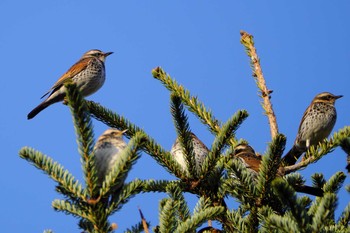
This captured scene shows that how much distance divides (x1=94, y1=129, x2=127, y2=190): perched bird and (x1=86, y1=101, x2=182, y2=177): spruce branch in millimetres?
217

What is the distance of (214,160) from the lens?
12.9 ft

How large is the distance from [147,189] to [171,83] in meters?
1.84

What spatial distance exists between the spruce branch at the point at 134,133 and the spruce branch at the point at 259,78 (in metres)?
1.58

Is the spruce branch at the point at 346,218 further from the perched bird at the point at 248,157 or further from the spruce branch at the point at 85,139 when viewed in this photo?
the perched bird at the point at 248,157

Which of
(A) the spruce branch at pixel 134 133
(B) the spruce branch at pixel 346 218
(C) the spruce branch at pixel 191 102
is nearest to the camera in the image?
(B) the spruce branch at pixel 346 218

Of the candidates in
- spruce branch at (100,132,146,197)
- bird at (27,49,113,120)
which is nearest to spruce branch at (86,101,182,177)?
spruce branch at (100,132,146,197)

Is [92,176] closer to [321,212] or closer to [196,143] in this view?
[321,212]

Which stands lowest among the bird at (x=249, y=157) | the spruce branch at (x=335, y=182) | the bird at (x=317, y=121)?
the spruce branch at (x=335, y=182)

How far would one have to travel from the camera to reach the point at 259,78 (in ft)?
20.3

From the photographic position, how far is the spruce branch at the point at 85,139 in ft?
10.0

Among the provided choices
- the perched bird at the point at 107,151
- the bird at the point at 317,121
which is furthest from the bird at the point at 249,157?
the bird at the point at 317,121

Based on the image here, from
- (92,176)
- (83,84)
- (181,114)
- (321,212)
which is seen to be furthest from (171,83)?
(83,84)

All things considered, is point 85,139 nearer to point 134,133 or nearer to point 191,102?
point 134,133

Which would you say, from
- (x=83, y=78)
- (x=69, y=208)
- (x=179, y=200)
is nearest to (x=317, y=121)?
(x=83, y=78)
